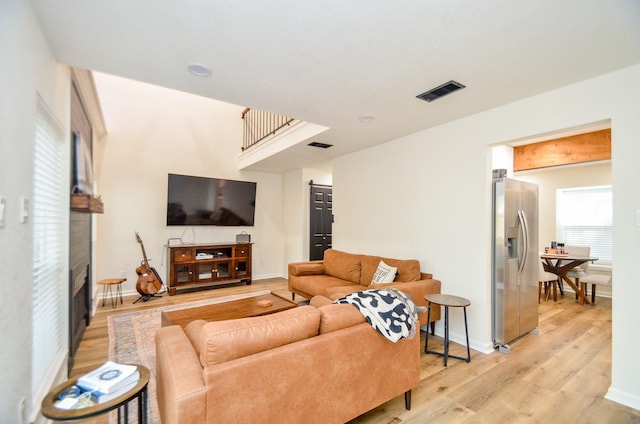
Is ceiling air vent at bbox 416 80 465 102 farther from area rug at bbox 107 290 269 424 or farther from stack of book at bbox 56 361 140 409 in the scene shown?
area rug at bbox 107 290 269 424

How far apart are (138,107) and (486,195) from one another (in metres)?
5.70

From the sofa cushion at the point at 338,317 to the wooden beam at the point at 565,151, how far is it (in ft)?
13.4

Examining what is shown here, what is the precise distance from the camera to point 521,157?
448 centimetres

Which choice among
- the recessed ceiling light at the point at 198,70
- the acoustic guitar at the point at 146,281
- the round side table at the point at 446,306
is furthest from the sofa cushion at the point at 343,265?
the recessed ceiling light at the point at 198,70

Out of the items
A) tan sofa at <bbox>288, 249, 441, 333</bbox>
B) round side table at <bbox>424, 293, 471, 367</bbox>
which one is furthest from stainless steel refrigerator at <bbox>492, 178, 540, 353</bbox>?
tan sofa at <bbox>288, 249, 441, 333</bbox>

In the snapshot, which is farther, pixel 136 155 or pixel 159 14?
pixel 136 155

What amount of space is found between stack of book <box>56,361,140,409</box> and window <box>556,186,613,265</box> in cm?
702

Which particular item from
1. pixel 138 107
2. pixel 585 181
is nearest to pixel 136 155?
pixel 138 107

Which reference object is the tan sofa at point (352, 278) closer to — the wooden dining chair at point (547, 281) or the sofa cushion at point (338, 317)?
the sofa cushion at point (338, 317)

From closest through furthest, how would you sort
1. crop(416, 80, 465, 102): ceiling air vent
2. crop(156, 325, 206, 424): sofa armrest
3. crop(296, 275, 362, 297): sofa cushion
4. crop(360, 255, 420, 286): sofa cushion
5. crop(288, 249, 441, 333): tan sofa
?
crop(156, 325, 206, 424): sofa armrest < crop(416, 80, 465, 102): ceiling air vent < crop(288, 249, 441, 333): tan sofa < crop(360, 255, 420, 286): sofa cushion < crop(296, 275, 362, 297): sofa cushion

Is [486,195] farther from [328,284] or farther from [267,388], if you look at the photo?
[267,388]

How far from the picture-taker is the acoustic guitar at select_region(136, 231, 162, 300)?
4.72 m

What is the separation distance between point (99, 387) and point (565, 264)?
254 inches

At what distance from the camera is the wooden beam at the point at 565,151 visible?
3.78m
